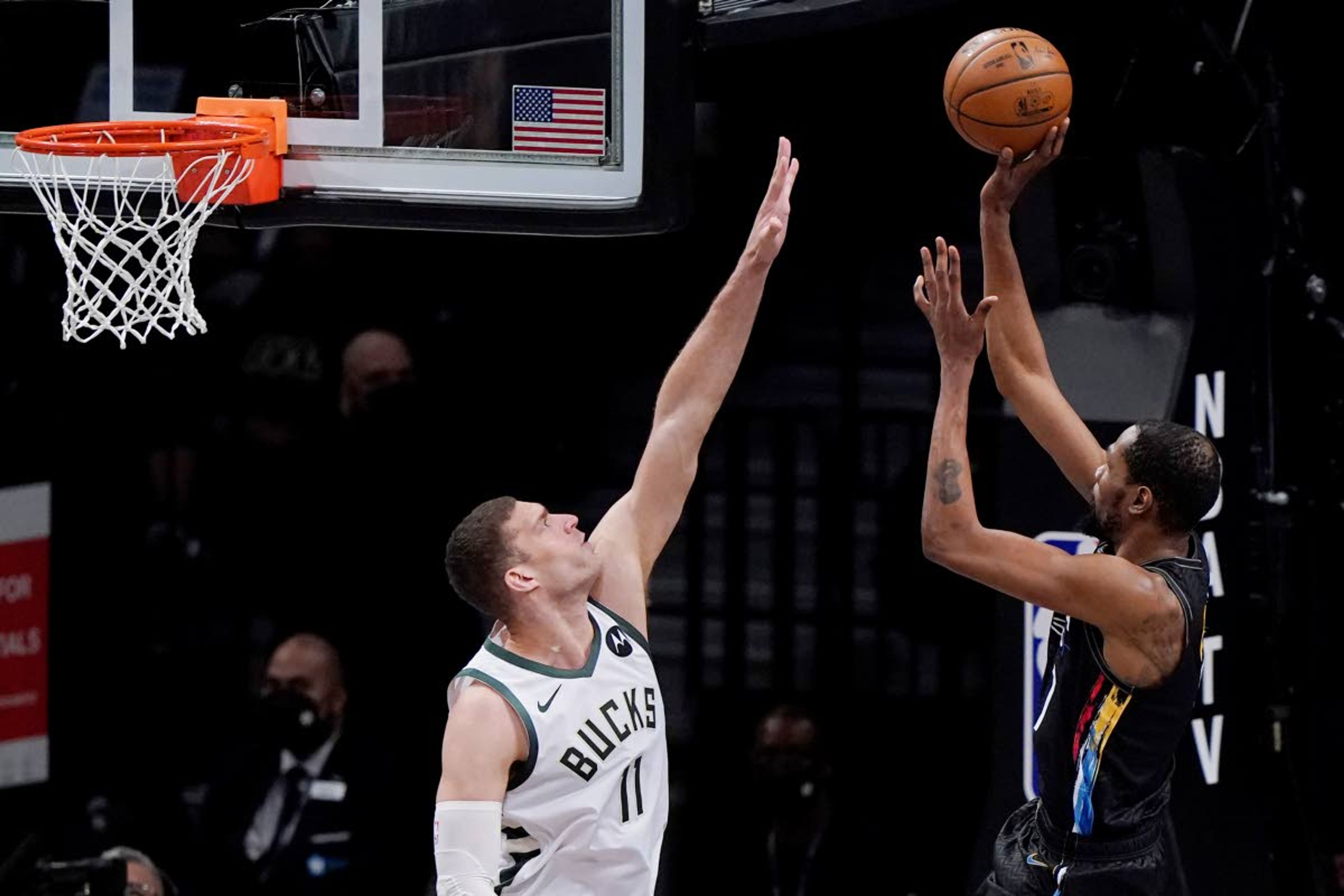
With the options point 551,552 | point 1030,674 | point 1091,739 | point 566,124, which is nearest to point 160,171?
point 566,124

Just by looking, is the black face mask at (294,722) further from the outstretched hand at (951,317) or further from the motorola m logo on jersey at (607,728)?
the outstretched hand at (951,317)

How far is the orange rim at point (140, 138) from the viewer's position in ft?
15.0

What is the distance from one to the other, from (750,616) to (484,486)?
1.04m

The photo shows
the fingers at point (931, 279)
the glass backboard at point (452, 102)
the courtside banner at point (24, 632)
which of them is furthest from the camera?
the courtside banner at point (24, 632)

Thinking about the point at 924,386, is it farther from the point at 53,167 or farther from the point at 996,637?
the point at 53,167

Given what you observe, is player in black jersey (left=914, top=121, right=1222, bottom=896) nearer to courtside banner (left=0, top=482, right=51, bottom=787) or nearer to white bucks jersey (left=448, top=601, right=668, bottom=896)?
white bucks jersey (left=448, top=601, right=668, bottom=896)

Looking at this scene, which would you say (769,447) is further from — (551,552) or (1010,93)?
(551,552)

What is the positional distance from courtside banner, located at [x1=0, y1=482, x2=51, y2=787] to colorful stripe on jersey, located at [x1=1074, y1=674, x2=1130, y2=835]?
4405 millimetres

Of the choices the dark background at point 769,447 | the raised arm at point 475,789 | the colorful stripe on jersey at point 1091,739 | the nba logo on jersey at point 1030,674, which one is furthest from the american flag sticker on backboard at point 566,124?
the nba logo on jersey at point 1030,674

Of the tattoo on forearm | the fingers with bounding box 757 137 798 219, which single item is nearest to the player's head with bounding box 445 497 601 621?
the tattoo on forearm

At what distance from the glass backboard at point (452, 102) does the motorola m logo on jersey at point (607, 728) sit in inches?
60.2

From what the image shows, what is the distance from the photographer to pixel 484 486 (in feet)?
21.5

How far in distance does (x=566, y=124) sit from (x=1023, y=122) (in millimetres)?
1326

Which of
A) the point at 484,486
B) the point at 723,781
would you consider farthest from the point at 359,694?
the point at 723,781
